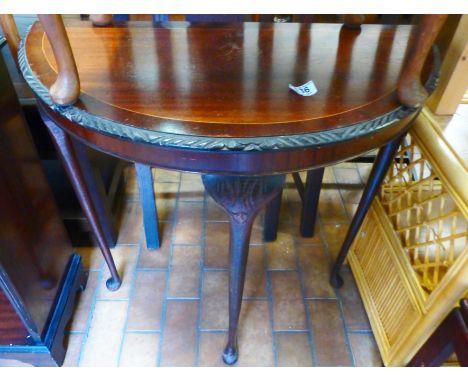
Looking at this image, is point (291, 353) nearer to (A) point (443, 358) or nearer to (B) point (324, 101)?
(A) point (443, 358)

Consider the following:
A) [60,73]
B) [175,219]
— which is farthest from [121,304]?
[60,73]

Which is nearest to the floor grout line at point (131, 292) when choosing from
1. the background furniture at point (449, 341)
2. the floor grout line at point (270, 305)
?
the floor grout line at point (270, 305)

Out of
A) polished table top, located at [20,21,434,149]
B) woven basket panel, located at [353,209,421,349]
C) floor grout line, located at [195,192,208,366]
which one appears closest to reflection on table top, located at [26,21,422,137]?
polished table top, located at [20,21,434,149]

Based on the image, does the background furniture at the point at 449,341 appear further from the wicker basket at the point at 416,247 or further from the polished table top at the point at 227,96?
the polished table top at the point at 227,96

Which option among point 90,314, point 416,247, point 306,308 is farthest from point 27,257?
point 416,247

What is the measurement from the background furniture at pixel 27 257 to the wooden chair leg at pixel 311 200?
0.77 m

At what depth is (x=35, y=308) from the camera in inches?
39.0

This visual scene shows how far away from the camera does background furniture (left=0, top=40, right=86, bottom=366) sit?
2.81 ft

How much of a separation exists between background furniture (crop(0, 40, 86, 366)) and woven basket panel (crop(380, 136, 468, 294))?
3.03 feet

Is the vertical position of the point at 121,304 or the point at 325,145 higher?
the point at 325,145

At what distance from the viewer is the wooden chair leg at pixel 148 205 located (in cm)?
120

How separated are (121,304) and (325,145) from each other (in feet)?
2.98

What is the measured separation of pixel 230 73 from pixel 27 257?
66 centimetres
